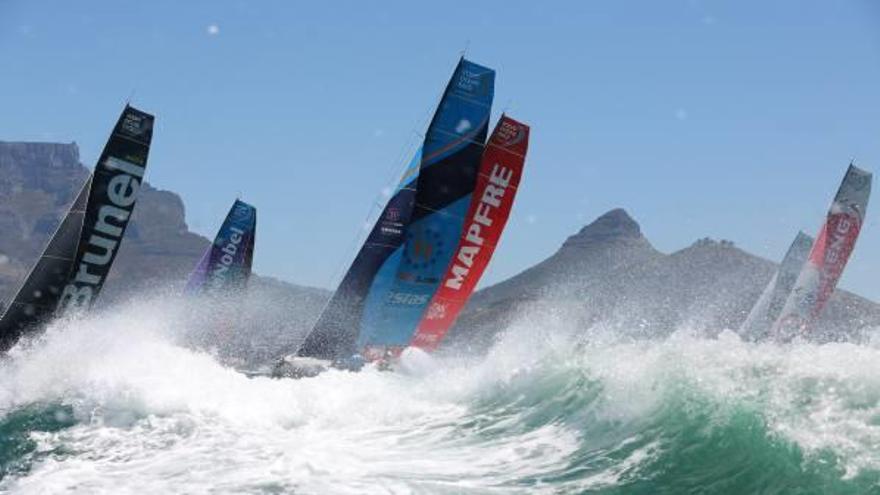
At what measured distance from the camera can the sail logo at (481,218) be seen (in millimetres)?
23594

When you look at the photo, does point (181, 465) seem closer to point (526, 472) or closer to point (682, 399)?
point (526, 472)

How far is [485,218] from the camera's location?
78.0 ft

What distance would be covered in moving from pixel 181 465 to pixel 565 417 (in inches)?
222

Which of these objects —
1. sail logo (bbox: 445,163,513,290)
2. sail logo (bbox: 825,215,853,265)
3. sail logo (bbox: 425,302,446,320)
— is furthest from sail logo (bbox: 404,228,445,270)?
sail logo (bbox: 825,215,853,265)

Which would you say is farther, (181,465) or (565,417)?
(565,417)

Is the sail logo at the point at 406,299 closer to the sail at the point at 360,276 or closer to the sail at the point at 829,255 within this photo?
the sail at the point at 360,276

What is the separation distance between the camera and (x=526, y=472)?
33.1ft

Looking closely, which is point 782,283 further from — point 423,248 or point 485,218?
point 423,248

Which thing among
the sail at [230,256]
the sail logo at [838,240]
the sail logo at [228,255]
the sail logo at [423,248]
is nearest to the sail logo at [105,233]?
the sail logo at [423,248]

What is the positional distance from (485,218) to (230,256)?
11081 millimetres

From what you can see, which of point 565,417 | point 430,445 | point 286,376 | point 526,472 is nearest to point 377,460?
point 430,445

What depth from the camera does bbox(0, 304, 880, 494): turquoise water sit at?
8750mm

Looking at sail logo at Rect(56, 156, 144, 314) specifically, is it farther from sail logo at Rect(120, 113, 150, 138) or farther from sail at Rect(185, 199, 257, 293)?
sail at Rect(185, 199, 257, 293)

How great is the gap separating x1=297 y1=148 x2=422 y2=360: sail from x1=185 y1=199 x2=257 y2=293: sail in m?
8.58
